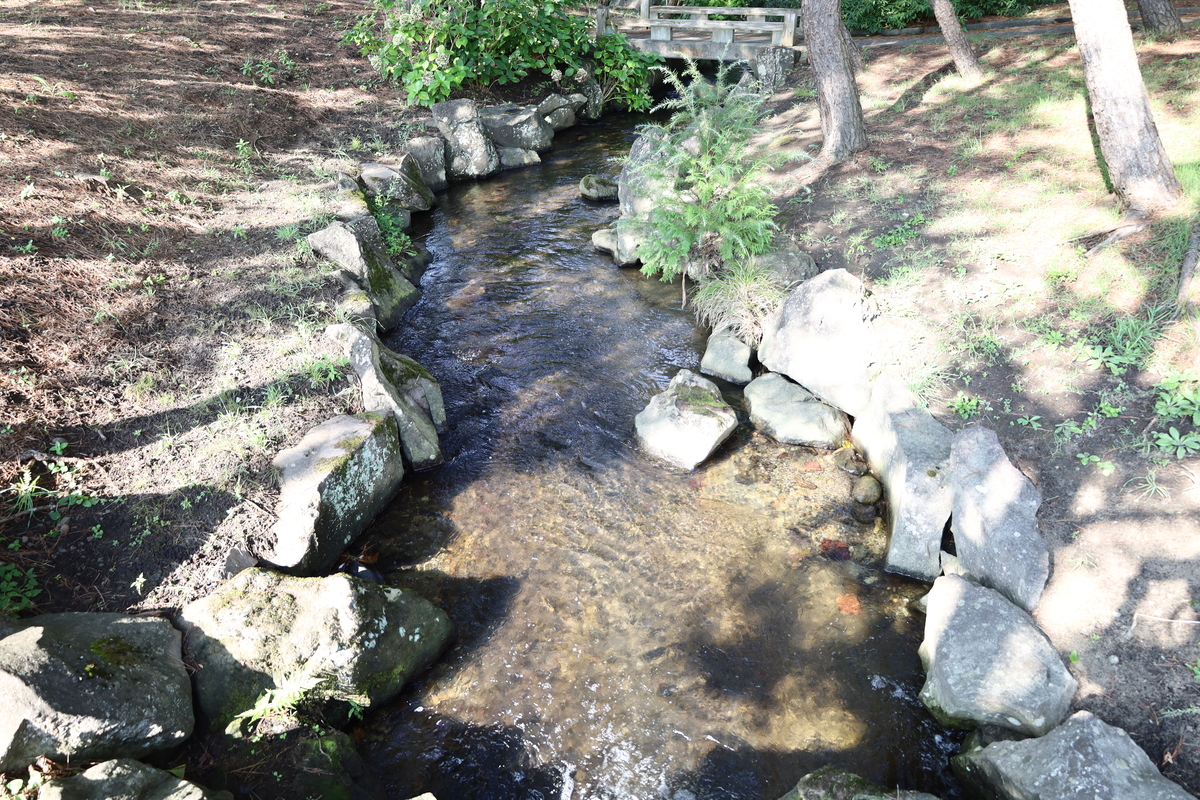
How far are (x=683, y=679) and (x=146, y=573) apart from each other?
352 centimetres

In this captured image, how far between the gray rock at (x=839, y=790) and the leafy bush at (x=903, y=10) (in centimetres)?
1590

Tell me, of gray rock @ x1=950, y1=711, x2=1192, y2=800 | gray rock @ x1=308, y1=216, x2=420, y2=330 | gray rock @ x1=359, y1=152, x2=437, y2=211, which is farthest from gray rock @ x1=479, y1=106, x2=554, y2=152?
gray rock @ x1=950, y1=711, x2=1192, y2=800

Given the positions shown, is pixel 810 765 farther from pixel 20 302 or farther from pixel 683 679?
pixel 20 302

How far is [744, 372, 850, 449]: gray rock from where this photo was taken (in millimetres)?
5816

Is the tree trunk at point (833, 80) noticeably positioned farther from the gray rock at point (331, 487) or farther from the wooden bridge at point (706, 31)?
the gray rock at point (331, 487)

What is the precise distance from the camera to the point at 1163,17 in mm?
9688

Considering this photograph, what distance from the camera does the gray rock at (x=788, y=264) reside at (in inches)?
275

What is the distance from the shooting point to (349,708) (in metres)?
3.96

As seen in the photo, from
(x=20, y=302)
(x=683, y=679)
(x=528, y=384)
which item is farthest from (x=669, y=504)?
(x=20, y=302)

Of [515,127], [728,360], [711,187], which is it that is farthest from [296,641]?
[515,127]

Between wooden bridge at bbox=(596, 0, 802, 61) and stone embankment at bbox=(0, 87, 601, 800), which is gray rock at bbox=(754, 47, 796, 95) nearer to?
wooden bridge at bbox=(596, 0, 802, 61)

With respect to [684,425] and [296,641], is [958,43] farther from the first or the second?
[296,641]

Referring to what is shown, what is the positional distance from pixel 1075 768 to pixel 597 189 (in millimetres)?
9275

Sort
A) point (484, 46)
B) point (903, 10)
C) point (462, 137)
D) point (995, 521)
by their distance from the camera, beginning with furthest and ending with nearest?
point (903, 10)
point (484, 46)
point (462, 137)
point (995, 521)
